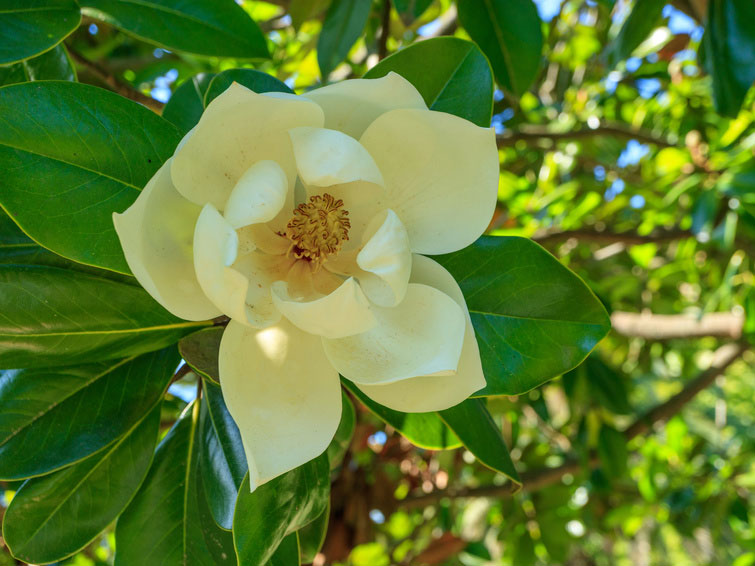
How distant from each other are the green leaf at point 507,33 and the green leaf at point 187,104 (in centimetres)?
56

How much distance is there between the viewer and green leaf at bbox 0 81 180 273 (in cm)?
66

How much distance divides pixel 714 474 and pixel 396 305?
2.68 m

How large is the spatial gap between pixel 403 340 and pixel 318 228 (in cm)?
17

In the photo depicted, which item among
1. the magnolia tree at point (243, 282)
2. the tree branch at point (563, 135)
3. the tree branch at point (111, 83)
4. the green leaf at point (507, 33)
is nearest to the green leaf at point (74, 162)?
the magnolia tree at point (243, 282)

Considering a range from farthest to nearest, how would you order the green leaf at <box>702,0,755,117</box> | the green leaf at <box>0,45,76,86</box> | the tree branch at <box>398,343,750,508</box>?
the tree branch at <box>398,343,750,508</box>, the green leaf at <box>702,0,755,117</box>, the green leaf at <box>0,45,76,86</box>

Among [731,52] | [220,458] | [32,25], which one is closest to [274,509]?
[220,458]

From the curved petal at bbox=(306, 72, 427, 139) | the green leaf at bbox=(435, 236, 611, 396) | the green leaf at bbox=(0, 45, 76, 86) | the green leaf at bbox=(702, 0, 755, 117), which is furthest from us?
the green leaf at bbox=(702, 0, 755, 117)

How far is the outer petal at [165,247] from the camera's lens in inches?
24.0

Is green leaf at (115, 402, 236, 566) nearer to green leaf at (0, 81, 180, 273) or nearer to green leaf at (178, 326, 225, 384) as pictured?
green leaf at (178, 326, 225, 384)

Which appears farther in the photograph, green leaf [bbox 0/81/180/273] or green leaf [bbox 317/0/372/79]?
green leaf [bbox 317/0/372/79]

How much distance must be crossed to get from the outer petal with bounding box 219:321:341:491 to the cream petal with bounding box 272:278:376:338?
5 centimetres

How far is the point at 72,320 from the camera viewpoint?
0.74 metres

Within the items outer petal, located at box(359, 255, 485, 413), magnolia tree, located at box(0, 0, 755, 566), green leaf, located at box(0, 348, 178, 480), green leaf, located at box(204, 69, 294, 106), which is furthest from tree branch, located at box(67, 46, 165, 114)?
outer petal, located at box(359, 255, 485, 413)

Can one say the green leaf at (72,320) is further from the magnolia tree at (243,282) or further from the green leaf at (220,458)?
the green leaf at (220,458)
